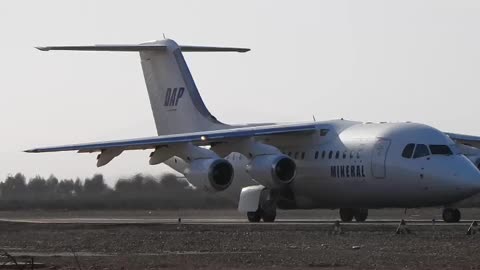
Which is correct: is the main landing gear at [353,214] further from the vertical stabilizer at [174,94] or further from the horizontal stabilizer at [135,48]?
the horizontal stabilizer at [135,48]

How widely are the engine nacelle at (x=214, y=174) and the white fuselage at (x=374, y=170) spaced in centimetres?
260

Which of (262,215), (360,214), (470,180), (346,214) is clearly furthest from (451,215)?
(262,215)

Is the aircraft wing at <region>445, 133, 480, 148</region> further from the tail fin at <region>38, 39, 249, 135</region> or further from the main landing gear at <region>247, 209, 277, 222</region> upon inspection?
the tail fin at <region>38, 39, 249, 135</region>

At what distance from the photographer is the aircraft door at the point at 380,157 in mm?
32062

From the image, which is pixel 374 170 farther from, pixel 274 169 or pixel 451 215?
pixel 274 169

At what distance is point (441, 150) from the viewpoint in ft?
104

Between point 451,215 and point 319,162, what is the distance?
444 centimetres

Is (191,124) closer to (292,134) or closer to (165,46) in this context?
(165,46)

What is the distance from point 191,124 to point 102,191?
8707 mm

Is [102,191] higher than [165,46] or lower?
lower

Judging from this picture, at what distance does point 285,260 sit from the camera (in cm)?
1822

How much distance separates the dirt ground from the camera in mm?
17812

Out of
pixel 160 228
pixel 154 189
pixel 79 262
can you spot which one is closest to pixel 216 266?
pixel 79 262

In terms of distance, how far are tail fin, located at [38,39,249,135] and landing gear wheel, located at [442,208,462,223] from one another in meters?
9.54
